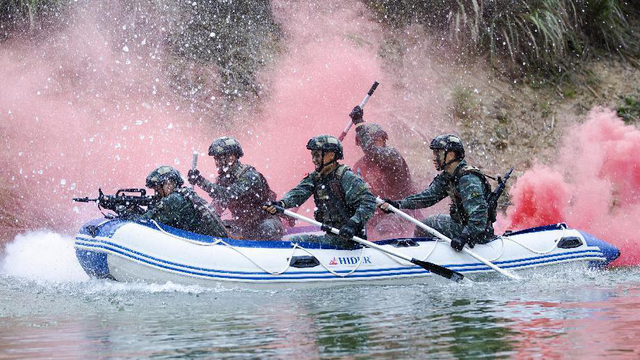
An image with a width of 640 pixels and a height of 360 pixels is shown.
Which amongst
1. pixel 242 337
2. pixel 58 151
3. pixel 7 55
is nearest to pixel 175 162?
pixel 58 151

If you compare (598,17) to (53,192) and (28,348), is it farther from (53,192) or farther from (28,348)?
(28,348)

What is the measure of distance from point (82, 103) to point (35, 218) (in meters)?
3.12

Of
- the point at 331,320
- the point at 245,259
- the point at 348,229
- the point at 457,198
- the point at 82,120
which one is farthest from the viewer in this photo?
the point at 82,120

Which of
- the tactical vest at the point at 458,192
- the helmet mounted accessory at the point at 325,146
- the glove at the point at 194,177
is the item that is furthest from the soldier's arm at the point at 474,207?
the glove at the point at 194,177

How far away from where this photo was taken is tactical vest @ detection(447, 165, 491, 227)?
12.3m

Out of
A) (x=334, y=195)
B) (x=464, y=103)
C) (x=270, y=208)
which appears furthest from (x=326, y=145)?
(x=464, y=103)

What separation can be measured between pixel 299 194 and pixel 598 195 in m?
7.18

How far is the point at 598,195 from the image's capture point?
56.6 feet

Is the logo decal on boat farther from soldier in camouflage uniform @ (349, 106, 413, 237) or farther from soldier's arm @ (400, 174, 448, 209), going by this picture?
soldier in camouflage uniform @ (349, 106, 413, 237)

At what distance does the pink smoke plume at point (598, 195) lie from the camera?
16223mm

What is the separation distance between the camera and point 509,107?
22.7 meters

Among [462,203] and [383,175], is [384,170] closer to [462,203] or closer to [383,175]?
[383,175]

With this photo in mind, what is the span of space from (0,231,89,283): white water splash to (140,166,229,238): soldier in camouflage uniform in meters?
1.72

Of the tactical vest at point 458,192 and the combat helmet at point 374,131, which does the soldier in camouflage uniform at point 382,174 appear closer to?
the combat helmet at point 374,131
